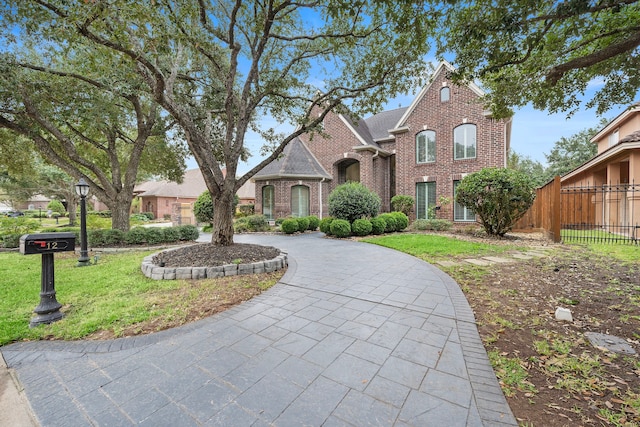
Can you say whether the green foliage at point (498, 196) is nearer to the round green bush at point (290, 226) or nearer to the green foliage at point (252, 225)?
the round green bush at point (290, 226)

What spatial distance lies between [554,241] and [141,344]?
11.0m

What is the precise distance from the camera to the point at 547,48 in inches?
184

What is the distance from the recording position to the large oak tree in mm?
4352

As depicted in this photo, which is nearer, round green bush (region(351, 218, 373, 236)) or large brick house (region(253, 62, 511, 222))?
round green bush (region(351, 218, 373, 236))

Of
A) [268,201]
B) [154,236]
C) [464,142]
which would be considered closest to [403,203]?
[464,142]

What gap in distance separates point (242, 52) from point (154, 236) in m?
6.80

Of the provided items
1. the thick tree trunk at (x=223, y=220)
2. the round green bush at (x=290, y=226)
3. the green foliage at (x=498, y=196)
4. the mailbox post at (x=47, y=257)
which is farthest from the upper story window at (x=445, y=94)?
the mailbox post at (x=47, y=257)

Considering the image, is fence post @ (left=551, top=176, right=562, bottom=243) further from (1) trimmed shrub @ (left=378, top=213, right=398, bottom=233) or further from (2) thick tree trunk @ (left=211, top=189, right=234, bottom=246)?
(2) thick tree trunk @ (left=211, top=189, right=234, bottom=246)

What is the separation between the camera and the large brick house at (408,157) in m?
13.7

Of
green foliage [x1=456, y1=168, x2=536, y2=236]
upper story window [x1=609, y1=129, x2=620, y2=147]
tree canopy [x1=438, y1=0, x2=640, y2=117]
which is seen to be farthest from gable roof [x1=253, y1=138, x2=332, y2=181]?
upper story window [x1=609, y1=129, x2=620, y2=147]

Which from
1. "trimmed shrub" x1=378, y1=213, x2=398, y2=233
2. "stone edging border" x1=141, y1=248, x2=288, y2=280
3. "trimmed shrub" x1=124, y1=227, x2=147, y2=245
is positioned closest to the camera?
"stone edging border" x1=141, y1=248, x2=288, y2=280

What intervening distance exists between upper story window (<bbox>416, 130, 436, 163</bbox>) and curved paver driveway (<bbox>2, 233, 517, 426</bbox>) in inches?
505

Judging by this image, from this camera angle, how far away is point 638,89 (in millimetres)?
5043

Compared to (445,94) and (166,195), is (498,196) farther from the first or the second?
(166,195)
